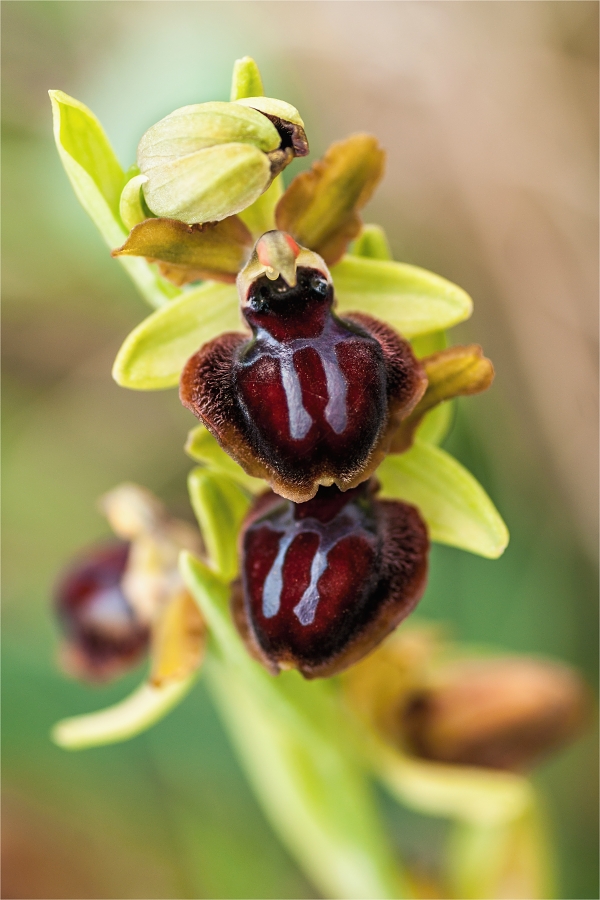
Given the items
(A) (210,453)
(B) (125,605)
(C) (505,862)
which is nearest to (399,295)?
(A) (210,453)

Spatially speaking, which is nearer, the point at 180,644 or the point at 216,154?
the point at 216,154

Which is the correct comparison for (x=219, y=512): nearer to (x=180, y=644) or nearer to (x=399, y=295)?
(x=180, y=644)

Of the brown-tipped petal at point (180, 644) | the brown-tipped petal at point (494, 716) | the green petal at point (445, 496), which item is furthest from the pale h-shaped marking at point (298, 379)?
the brown-tipped petal at point (494, 716)

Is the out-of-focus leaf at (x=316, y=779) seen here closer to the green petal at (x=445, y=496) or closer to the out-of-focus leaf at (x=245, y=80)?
the green petal at (x=445, y=496)

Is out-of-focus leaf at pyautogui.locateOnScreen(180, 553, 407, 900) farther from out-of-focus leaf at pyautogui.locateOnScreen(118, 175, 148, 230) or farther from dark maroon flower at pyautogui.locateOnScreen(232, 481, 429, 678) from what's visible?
out-of-focus leaf at pyautogui.locateOnScreen(118, 175, 148, 230)

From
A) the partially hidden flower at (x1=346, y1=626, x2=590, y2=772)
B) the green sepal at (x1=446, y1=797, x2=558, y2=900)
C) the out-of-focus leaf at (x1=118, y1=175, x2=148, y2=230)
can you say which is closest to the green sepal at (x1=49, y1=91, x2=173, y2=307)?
the out-of-focus leaf at (x1=118, y1=175, x2=148, y2=230)

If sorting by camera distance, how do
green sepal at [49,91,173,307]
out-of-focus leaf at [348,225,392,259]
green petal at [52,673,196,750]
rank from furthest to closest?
1. green petal at [52,673,196,750]
2. out-of-focus leaf at [348,225,392,259]
3. green sepal at [49,91,173,307]
